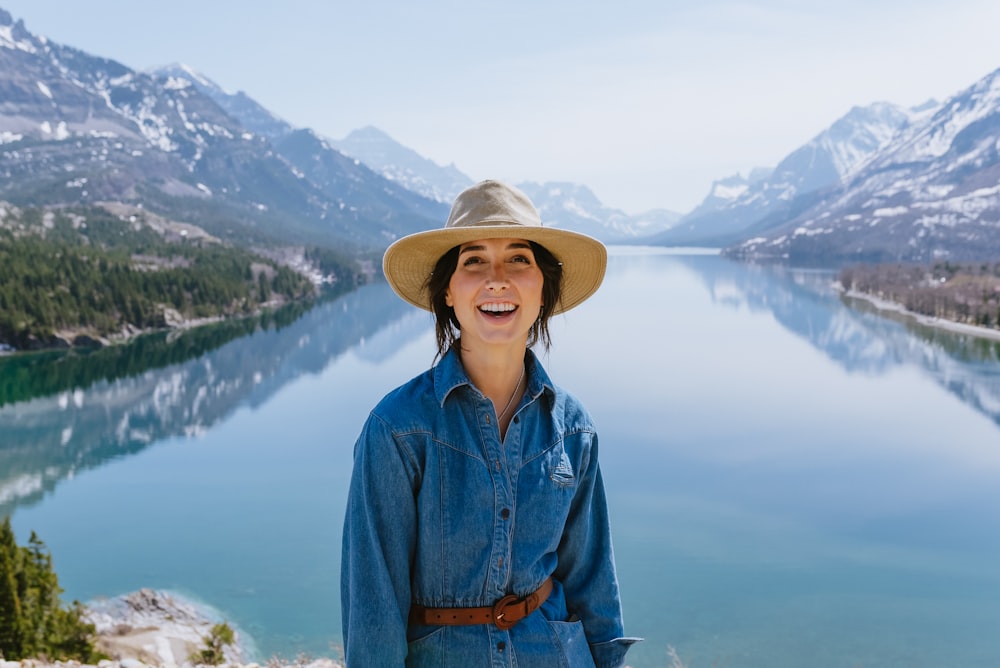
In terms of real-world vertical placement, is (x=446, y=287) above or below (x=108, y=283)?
above

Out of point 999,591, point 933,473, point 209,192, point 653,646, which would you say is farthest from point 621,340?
point 209,192

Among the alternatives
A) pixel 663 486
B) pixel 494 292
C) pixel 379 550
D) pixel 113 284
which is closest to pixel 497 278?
pixel 494 292

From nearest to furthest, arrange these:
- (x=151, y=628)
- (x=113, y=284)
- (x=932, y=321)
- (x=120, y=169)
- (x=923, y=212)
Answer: (x=151, y=628), (x=113, y=284), (x=932, y=321), (x=923, y=212), (x=120, y=169)

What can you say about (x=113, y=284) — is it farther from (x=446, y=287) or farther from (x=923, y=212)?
(x=923, y=212)

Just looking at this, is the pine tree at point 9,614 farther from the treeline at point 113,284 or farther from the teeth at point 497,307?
the treeline at point 113,284

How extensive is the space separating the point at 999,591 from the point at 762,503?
476 cm

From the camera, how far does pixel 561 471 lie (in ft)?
6.09

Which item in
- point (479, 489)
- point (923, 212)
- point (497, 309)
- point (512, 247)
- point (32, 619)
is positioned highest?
point (923, 212)

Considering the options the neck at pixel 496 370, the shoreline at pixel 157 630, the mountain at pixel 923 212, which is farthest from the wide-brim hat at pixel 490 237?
the mountain at pixel 923 212

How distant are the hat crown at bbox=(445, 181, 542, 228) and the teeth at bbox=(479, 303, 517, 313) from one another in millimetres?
191

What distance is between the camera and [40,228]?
8056 cm

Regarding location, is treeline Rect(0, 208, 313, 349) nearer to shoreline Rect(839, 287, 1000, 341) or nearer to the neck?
the neck

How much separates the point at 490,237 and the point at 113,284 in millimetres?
54920

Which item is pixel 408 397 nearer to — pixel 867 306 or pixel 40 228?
pixel 867 306
